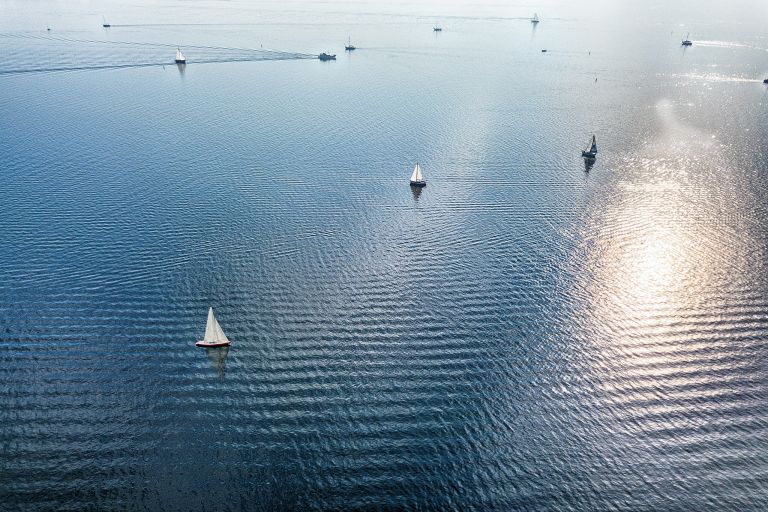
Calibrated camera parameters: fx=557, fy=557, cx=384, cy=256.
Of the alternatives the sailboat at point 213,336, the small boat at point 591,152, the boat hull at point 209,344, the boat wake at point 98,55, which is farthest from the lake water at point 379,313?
the boat wake at point 98,55

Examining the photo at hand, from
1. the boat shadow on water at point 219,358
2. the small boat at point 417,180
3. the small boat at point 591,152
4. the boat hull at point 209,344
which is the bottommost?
the boat shadow on water at point 219,358

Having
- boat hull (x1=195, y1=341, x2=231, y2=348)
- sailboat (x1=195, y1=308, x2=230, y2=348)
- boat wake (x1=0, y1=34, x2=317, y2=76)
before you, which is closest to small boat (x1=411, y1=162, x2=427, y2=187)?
sailboat (x1=195, y1=308, x2=230, y2=348)

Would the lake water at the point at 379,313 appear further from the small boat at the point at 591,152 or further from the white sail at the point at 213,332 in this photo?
the small boat at the point at 591,152

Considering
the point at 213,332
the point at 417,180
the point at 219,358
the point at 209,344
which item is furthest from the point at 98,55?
the point at 219,358

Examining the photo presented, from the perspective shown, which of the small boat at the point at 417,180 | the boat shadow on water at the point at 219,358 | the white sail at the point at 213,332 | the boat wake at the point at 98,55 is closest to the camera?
the boat shadow on water at the point at 219,358

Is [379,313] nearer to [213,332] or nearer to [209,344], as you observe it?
[213,332]

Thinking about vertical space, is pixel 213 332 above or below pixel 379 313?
below

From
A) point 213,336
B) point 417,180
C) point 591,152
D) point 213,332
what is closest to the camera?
point 213,332
